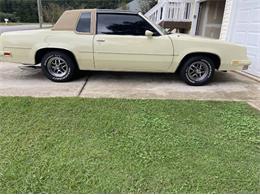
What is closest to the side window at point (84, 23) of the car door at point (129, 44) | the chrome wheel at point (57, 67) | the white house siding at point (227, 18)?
the car door at point (129, 44)

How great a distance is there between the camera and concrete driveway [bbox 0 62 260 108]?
16.0 feet

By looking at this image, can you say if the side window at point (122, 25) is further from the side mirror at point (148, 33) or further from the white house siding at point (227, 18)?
the white house siding at point (227, 18)

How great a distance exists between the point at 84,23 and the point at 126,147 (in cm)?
339

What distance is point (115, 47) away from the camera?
5.30 metres

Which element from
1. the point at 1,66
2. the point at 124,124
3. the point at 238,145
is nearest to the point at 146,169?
the point at 124,124

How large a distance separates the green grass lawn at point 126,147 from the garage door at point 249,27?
2.92 m

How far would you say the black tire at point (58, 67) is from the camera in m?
5.46

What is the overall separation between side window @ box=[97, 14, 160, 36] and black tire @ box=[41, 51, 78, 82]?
0.93 metres

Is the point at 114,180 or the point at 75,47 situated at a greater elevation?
the point at 75,47

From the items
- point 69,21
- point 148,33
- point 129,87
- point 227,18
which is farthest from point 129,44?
point 227,18

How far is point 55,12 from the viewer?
1315 inches

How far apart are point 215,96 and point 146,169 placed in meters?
2.90

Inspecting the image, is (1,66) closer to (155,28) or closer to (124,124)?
(155,28)

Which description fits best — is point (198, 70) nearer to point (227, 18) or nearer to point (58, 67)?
point (58, 67)
